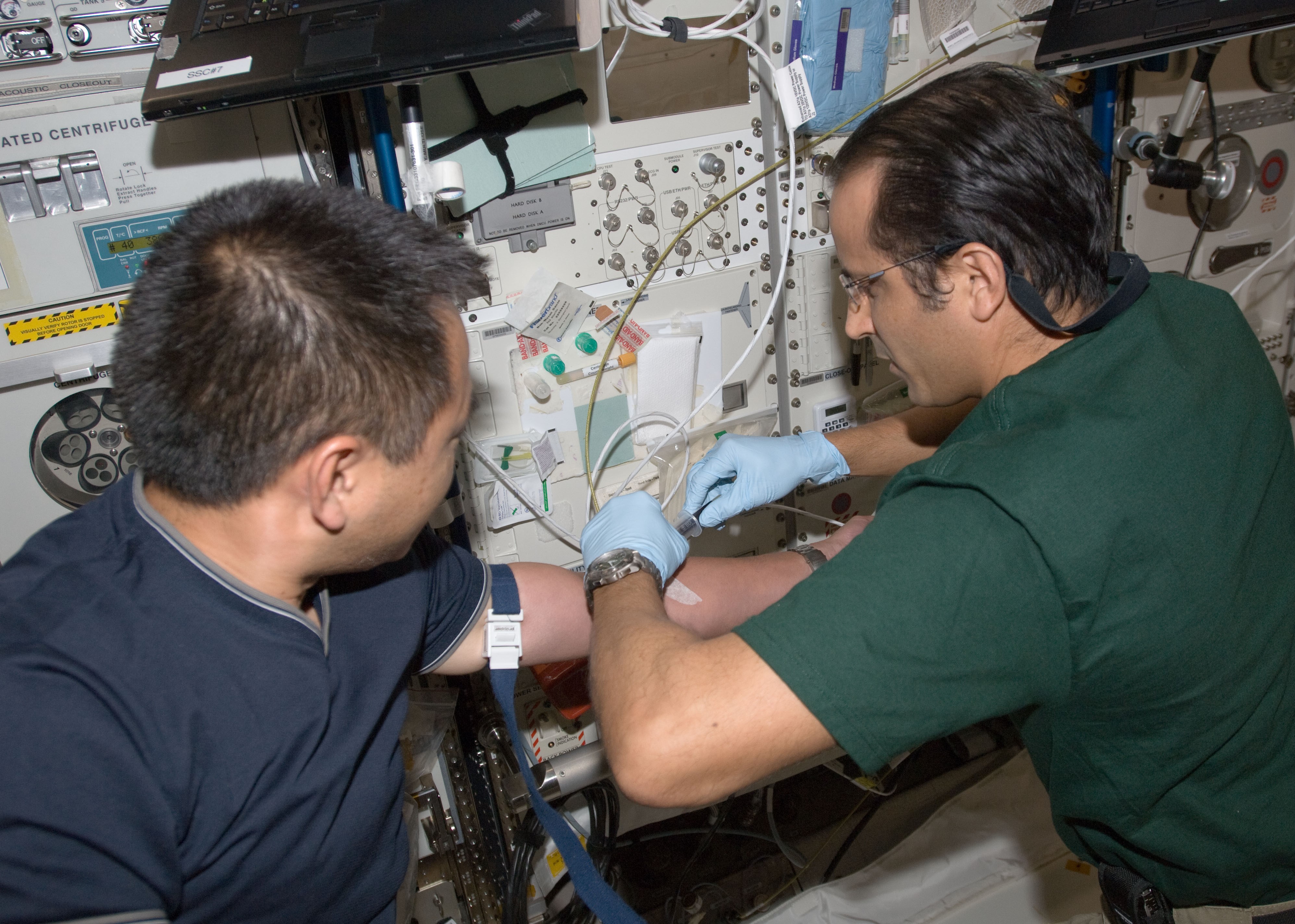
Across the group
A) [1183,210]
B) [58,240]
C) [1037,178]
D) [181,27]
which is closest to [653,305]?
[1037,178]

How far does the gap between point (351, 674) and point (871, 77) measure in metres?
1.70

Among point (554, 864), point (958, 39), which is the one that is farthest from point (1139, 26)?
point (554, 864)

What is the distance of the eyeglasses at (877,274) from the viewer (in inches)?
48.7

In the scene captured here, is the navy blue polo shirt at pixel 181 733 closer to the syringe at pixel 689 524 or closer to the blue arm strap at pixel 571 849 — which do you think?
the blue arm strap at pixel 571 849

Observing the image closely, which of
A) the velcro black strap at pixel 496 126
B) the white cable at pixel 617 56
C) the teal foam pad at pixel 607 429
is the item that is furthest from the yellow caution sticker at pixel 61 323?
the white cable at pixel 617 56

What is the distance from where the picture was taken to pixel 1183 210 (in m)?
2.45

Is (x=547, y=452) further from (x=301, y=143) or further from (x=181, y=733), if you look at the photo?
(x=181, y=733)

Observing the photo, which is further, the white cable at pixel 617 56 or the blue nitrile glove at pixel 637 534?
the white cable at pixel 617 56

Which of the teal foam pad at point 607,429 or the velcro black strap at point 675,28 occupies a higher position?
the velcro black strap at point 675,28

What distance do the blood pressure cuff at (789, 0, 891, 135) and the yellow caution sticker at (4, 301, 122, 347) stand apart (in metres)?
1.48

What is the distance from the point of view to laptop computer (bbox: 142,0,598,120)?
4.05 feet

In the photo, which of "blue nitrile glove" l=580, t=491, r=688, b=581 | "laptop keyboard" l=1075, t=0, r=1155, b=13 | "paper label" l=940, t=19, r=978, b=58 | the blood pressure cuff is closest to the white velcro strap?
"blue nitrile glove" l=580, t=491, r=688, b=581

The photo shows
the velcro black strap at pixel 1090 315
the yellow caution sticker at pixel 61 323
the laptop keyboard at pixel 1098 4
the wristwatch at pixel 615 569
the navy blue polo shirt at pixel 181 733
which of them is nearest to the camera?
the navy blue polo shirt at pixel 181 733

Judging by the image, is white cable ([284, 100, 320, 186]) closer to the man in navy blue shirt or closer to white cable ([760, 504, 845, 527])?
the man in navy blue shirt
